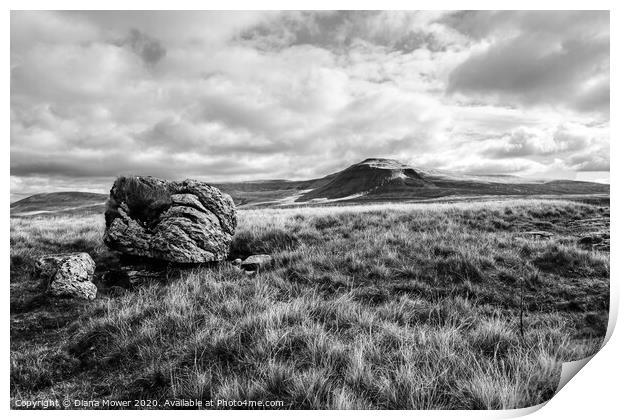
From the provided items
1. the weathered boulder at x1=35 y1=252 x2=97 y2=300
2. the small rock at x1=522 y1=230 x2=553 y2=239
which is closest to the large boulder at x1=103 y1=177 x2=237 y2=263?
the weathered boulder at x1=35 y1=252 x2=97 y2=300

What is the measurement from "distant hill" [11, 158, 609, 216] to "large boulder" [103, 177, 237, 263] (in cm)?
79

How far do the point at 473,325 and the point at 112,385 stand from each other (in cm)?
353

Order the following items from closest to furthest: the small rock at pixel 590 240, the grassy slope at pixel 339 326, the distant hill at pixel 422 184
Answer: the grassy slope at pixel 339 326, the small rock at pixel 590 240, the distant hill at pixel 422 184

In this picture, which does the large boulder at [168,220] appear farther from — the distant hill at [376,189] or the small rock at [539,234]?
the small rock at [539,234]

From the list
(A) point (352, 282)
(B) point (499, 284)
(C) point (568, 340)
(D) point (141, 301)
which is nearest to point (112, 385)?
(D) point (141, 301)

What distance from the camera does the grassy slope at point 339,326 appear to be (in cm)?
257

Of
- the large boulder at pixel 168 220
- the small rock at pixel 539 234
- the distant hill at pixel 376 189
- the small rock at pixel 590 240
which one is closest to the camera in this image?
the small rock at pixel 590 240

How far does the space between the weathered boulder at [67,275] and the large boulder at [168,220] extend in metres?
0.90

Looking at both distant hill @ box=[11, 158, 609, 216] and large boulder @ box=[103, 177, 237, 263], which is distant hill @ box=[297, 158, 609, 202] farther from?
large boulder @ box=[103, 177, 237, 263]

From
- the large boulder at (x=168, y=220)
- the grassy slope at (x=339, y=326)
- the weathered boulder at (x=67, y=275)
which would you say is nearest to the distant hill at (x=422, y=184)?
the grassy slope at (x=339, y=326)

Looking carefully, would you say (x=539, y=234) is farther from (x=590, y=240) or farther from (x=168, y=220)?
(x=168, y=220)

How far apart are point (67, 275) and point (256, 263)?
2.64 metres

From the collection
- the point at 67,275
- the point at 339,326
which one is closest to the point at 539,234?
the point at 339,326
